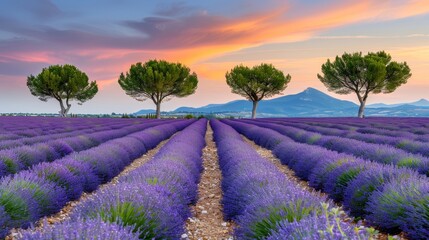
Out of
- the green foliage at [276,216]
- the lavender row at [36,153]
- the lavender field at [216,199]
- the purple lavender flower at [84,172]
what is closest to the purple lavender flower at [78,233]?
the lavender field at [216,199]

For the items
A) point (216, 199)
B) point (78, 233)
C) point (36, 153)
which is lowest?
point (216, 199)

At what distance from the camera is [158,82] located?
4750cm

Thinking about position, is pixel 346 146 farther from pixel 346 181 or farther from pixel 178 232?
pixel 178 232

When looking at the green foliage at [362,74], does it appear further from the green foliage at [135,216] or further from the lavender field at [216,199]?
the green foliage at [135,216]

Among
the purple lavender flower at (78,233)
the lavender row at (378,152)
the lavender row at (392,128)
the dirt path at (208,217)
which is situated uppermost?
the purple lavender flower at (78,233)

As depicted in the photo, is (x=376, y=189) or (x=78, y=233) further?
(x=376, y=189)

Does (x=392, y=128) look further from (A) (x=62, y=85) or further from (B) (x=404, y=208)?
(A) (x=62, y=85)

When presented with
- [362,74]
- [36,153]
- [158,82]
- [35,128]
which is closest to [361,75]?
[362,74]

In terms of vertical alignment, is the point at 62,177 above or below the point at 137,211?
below

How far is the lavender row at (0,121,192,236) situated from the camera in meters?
4.25

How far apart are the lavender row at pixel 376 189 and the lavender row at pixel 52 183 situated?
357 cm

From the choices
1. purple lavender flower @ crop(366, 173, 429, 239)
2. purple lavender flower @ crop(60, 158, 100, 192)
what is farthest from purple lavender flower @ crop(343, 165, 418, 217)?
purple lavender flower @ crop(60, 158, 100, 192)

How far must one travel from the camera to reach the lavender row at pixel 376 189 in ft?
12.2

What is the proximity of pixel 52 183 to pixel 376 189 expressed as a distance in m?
4.33
